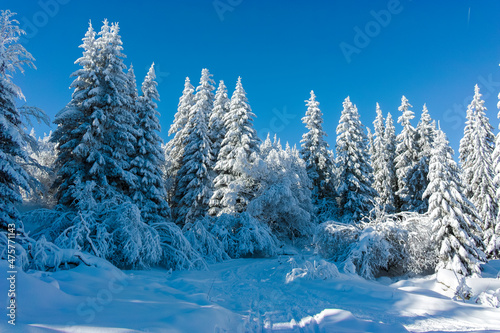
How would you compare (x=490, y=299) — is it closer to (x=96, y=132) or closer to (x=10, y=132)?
(x=10, y=132)

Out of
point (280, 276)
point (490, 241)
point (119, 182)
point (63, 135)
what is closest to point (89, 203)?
point (119, 182)

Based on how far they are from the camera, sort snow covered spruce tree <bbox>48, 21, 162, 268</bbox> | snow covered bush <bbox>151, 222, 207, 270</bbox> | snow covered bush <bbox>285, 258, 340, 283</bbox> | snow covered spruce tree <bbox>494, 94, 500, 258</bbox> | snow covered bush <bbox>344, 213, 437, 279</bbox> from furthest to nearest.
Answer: snow covered spruce tree <bbox>494, 94, 500, 258</bbox> < snow covered spruce tree <bbox>48, 21, 162, 268</bbox> < snow covered bush <bbox>344, 213, 437, 279</bbox> < snow covered bush <bbox>151, 222, 207, 270</bbox> < snow covered bush <bbox>285, 258, 340, 283</bbox>

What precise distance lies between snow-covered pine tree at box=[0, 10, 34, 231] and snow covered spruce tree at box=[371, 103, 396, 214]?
2785cm

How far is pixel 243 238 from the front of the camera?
13.8 m

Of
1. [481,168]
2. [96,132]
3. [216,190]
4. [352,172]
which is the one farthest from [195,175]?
[481,168]

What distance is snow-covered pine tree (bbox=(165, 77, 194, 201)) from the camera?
81.8 feet

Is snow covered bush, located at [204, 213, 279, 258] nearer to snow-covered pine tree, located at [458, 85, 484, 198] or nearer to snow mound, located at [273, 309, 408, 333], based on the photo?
snow mound, located at [273, 309, 408, 333]

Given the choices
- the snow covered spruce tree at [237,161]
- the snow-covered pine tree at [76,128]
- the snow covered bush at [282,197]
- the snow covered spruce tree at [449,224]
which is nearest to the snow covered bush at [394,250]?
the snow covered spruce tree at [449,224]

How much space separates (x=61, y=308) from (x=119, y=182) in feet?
45.2

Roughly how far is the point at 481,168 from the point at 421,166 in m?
4.48

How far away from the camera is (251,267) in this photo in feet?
33.5

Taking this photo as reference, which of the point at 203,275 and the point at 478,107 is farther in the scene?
the point at 478,107

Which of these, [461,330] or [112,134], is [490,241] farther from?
[112,134]

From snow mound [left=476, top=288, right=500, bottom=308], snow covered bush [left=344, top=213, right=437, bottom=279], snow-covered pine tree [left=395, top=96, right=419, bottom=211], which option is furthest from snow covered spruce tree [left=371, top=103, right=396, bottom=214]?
snow mound [left=476, top=288, right=500, bottom=308]
